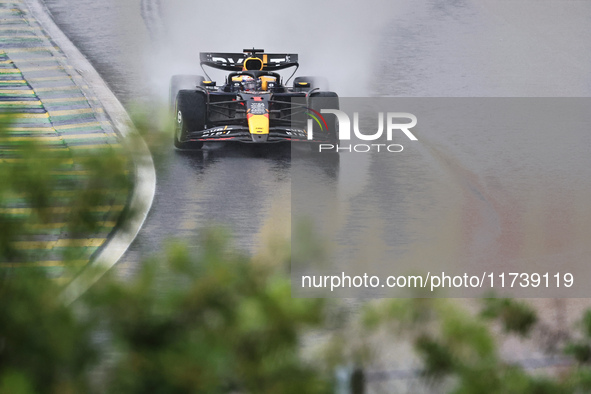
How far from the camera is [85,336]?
174 centimetres

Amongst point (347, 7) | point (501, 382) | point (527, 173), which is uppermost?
point (347, 7)

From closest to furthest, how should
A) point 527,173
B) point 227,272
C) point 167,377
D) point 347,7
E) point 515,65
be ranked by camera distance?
point 167,377 < point 227,272 < point 527,173 < point 515,65 < point 347,7

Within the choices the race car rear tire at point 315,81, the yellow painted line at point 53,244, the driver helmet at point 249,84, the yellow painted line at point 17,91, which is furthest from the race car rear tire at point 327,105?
the yellow painted line at point 53,244

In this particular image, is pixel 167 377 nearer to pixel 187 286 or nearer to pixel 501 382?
pixel 187 286

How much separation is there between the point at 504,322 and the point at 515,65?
15.5 m

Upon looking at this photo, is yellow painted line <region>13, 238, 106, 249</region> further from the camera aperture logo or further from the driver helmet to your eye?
the driver helmet

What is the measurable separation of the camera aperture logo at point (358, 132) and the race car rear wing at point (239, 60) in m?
1.25

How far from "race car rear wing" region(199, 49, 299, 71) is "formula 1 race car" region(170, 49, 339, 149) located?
627 millimetres

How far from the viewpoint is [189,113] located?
11102 mm

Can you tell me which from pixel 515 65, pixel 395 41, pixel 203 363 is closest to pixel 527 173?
pixel 515 65

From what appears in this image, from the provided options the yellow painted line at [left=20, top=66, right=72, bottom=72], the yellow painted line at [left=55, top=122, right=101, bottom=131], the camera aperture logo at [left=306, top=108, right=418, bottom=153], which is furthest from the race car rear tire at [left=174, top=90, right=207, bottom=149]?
the yellow painted line at [left=20, top=66, right=72, bottom=72]

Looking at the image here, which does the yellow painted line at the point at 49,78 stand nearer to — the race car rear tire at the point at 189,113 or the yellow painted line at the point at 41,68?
the yellow painted line at the point at 41,68

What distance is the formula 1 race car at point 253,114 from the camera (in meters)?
11.0

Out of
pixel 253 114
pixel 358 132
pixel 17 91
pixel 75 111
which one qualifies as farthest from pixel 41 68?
pixel 358 132
